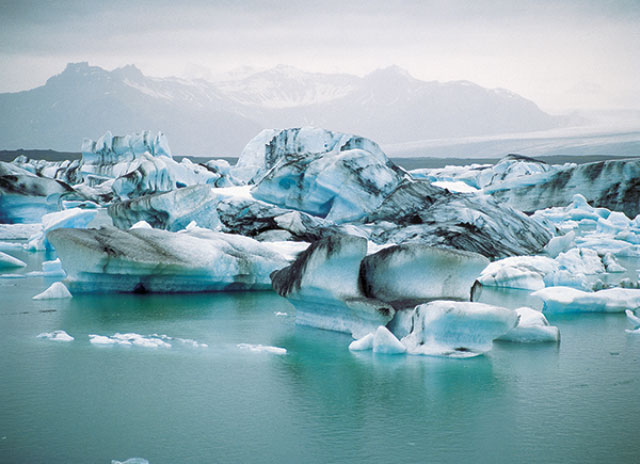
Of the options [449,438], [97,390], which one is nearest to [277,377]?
[97,390]

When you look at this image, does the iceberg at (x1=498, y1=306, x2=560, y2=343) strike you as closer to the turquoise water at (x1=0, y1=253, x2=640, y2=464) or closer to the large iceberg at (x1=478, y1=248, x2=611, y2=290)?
the turquoise water at (x1=0, y1=253, x2=640, y2=464)

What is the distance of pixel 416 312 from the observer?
211 inches

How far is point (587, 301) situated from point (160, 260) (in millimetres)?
4505

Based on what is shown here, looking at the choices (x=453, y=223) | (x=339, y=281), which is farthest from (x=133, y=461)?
(x=453, y=223)

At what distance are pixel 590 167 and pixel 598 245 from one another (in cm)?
557

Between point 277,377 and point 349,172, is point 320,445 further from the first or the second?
point 349,172

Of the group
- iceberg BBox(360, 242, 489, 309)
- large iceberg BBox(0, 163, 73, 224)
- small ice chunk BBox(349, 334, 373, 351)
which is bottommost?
small ice chunk BBox(349, 334, 373, 351)

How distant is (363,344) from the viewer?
5523mm

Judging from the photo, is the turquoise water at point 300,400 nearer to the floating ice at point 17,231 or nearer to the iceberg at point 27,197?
the floating ice at point 17,231

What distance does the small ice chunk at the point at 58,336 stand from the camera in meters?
5.73

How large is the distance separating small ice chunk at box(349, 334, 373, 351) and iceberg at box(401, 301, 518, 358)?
0.26m

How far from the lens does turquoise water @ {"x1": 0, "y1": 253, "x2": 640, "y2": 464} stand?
3547mm

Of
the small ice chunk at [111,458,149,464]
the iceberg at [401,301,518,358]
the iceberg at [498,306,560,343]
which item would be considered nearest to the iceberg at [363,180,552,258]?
the iceberg at [498,306,560,343]

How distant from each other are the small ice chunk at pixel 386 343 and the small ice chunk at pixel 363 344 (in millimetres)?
106
